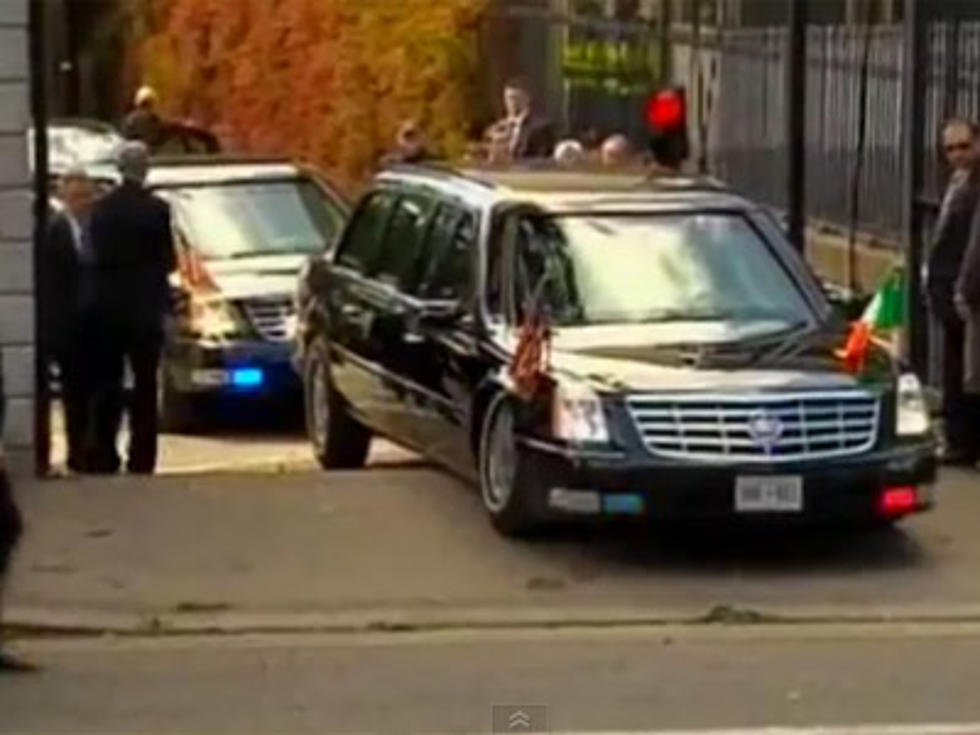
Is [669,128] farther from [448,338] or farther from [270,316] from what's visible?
[448,338]

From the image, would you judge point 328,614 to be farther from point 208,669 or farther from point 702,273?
point 702,273

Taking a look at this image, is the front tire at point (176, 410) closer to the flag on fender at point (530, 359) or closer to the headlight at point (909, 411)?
the flag on fender at point (530, 359)

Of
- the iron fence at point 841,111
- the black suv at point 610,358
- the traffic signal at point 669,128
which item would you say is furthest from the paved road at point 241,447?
the traffic signal at point 669,128

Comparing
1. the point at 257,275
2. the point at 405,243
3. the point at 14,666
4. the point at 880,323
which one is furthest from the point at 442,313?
the point at 257,275

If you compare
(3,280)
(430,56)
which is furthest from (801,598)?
(430,56)

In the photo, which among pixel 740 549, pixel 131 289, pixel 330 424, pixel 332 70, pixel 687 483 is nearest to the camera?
pixel 687 483

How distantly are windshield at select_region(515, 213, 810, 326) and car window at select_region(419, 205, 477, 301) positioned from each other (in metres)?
0.36

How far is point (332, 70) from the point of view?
115ft

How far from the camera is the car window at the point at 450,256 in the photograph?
53.6 ft

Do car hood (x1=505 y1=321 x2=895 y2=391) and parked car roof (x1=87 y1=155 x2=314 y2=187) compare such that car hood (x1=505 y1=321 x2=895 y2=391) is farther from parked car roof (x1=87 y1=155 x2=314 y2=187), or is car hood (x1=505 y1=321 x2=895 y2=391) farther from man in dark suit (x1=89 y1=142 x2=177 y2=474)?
parked car roof (x1=87 y1=155 x2=314 y2=187)

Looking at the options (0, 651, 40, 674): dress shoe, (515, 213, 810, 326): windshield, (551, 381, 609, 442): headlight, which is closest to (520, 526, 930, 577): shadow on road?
(551, 381, 609, 442): headlight

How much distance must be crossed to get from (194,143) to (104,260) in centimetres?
1618

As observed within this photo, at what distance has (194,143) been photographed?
34.3m

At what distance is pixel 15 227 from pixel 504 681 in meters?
5.61
